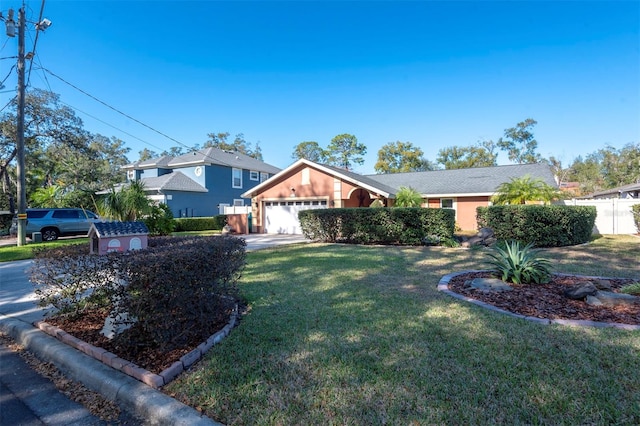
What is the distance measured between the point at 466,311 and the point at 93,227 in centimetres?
534

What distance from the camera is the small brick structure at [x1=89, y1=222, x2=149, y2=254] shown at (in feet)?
14.2

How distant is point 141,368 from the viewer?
290 centimetres

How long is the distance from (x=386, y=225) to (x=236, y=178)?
67.5 ft

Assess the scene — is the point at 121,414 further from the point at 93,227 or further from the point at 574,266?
the point at 574,266

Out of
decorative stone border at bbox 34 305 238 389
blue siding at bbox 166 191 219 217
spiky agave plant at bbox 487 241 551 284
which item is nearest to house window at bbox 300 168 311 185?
blue siding at bbox 166 191 219 217

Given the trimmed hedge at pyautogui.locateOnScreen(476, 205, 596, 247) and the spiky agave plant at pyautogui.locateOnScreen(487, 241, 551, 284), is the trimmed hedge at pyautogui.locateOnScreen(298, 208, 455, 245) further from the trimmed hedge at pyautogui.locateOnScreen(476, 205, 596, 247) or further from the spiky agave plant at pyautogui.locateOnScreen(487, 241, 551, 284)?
the spiky agave plant at pyautogui.locateOnScreen(487, 241, 551, 284)

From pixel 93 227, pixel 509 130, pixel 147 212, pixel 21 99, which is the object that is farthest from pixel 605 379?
pixel 509 130

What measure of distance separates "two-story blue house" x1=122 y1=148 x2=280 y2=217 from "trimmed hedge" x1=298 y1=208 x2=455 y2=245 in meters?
15.3

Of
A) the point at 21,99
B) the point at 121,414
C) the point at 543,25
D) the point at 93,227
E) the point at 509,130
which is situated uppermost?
the point at 509,130

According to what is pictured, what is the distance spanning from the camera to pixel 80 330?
3.87 m

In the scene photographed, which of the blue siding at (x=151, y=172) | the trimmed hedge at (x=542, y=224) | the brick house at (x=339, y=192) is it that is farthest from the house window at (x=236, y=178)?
the trimmed hedge at (x=542, y=224)

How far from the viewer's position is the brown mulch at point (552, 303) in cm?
403

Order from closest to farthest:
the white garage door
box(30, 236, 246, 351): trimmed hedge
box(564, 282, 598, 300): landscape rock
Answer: box(30, 236, 246, 351): trimmed hedge < box(564, 282, 598, 300): landscape rock < the white garage door

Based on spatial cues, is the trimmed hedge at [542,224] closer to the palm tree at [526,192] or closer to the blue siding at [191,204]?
the palm tree at [526,192]
